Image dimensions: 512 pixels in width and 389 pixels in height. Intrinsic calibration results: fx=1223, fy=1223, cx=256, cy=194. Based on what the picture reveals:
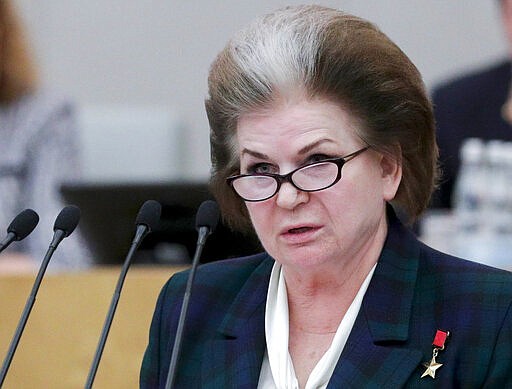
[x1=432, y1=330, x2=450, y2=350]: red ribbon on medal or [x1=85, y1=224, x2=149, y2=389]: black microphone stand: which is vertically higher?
[x1=85, y1=224, x2=149, y2=389]: black microphone stand

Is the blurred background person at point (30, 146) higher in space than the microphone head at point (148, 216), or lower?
lower

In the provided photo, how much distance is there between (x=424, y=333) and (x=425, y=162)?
35 cm

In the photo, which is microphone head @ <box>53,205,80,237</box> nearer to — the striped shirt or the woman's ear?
the woman's ear

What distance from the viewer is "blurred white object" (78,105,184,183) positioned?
16.4 ft

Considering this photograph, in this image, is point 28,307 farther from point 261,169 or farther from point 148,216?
point 261,169

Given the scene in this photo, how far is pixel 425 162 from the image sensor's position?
7.63 feet

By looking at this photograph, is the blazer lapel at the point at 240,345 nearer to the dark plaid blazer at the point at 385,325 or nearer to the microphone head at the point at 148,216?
the dark plaid blazer at the point at 385,325

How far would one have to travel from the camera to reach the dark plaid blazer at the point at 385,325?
2.09m

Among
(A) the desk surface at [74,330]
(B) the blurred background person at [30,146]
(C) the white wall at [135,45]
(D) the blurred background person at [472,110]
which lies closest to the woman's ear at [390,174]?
(A) the desk surface at [74,330]

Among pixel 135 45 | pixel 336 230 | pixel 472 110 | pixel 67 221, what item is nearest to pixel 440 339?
pixel 336 230

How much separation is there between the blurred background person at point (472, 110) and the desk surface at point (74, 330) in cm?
123

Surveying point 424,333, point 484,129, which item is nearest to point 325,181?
point 424,333

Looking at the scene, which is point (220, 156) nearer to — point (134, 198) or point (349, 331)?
point (349, 331)

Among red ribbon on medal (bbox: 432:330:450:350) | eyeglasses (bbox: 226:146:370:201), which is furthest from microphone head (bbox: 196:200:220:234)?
red ribbon on medal (bbox: 432:330:450:350)
